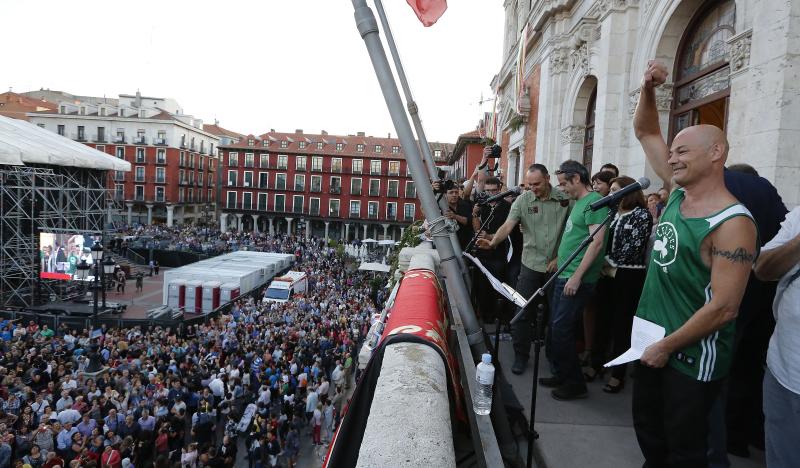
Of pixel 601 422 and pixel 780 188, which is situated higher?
pixel 780 188

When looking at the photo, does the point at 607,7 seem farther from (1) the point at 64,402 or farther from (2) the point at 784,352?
(1) the point at 64,402

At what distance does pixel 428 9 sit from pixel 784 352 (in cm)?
400

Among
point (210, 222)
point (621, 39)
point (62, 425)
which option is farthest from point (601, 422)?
point (210, 222)

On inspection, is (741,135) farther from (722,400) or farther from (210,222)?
(210,222)

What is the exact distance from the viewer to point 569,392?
10.2ft

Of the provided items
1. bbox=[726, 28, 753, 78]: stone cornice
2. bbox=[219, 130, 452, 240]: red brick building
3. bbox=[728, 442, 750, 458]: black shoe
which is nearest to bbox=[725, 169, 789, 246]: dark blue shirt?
bbox=[728, 442, 750, 458]: black shoe

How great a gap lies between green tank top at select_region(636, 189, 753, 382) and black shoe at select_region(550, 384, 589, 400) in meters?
1.34

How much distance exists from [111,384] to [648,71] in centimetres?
1118

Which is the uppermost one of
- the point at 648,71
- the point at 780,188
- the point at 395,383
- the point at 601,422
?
the point at 648,71

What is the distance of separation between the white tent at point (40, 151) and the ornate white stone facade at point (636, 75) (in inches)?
808

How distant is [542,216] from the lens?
3.70 m

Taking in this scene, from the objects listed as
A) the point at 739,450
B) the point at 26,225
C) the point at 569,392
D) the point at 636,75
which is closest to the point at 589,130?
the point at 636,75

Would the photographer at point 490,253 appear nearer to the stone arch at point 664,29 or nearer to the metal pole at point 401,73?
the metal pole at point 401,73

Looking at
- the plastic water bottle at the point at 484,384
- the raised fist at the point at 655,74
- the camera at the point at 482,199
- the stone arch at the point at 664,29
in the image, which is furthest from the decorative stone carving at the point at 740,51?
the plastic water bottle at the point at 484,384
